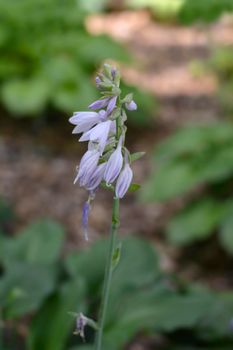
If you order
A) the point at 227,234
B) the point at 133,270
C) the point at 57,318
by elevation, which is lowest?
the point at 57,318

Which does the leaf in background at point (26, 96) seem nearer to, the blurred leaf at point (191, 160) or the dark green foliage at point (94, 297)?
the blurred leaf at point (191, 160)

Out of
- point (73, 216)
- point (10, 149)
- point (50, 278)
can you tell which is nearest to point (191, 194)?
point (73, 216)

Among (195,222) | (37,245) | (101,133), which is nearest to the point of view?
(101,133)

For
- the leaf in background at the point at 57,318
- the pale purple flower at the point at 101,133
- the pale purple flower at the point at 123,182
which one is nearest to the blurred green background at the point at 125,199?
the leaf in background at the point at 57,318

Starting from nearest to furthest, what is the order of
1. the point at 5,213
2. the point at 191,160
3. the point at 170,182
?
the point at 5,213, the point at 170,182, the point at 191,160

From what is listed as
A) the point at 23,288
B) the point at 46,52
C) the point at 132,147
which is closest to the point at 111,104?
the point at 23,288

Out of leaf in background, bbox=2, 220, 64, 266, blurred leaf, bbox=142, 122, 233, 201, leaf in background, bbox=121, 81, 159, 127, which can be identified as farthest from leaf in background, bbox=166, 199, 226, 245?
leaf in background, bbox=121, 81, 159, 127

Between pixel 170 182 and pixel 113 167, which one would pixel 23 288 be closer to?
pixel 113 167
